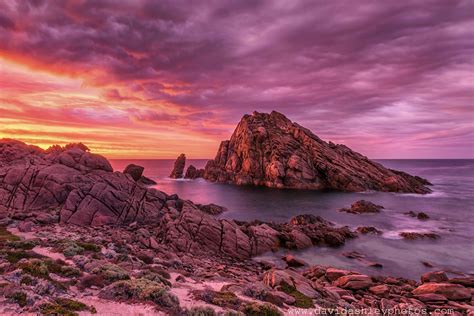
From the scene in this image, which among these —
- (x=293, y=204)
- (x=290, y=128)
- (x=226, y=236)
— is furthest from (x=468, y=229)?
(x=290, y=128)

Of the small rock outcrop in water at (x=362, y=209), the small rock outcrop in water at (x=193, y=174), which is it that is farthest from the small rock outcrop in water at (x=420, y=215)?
the small rock outcrop in water at (x=193, y=174)

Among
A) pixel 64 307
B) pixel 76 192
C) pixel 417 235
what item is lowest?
pixel 417 235

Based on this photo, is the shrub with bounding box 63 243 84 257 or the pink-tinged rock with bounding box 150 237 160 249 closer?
the shrub with bounding box 63 243 84 257

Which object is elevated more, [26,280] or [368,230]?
[26,280]

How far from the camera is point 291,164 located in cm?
11425

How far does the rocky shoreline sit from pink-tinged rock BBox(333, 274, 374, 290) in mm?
92

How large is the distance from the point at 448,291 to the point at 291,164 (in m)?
92.5

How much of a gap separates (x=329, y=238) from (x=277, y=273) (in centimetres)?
2348

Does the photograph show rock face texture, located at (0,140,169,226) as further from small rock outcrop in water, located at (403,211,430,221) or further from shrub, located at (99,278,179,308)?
small rock outcrop in water, located at (403,211,430,221)

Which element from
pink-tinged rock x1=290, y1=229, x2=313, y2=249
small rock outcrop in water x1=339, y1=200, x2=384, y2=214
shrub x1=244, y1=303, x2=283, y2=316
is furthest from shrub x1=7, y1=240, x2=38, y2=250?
small rock outcrop in water x1=339, y1=200, x2=384, y2=214

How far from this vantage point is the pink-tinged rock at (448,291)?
21.9 m

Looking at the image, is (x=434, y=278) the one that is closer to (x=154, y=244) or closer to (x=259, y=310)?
(x=259, y=310)

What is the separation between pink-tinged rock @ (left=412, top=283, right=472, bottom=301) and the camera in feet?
72.0

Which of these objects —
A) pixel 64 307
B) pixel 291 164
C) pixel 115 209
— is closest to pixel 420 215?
pixel 291 164
